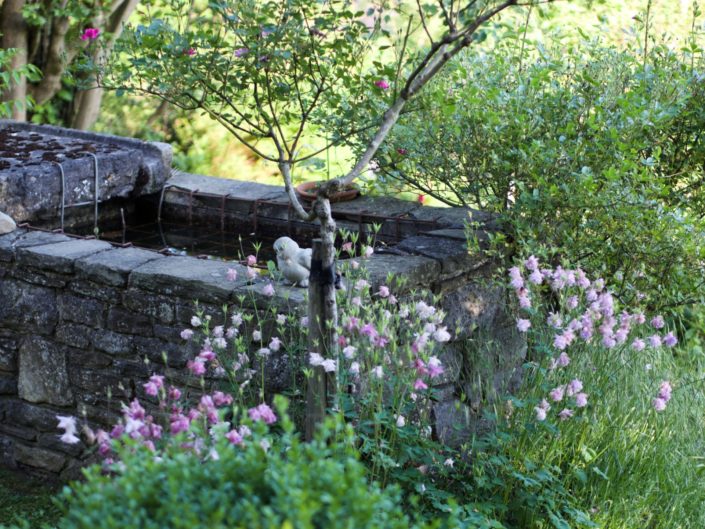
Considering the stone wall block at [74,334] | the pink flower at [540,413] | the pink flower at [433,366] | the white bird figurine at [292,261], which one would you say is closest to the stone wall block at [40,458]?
the stone wall block at [74,334]

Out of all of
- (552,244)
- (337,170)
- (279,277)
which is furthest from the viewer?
(337,170)

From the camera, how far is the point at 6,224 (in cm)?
434

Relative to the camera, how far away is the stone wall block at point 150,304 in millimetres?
3789

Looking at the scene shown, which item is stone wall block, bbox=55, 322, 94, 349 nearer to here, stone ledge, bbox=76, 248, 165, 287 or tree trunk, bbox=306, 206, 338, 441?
stone ledge, bbox=76, 248, 165, 287

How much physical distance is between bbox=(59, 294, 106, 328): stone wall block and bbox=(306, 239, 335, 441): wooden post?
44.4 inches

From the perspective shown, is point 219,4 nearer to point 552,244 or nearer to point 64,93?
point 552,244

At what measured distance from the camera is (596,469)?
3.42 meters

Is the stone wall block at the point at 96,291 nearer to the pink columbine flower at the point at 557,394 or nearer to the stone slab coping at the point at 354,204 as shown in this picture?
the stone slab coping at the point at 354,204

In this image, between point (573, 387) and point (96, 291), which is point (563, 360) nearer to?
point (573, 387)

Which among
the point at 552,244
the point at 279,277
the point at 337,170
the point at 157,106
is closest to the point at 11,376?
the point at 279,277

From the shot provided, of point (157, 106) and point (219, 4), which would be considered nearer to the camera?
point (219, 4)

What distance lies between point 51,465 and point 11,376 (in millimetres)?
434

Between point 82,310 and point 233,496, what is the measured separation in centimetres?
211

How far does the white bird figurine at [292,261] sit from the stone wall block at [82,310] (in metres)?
0.83
